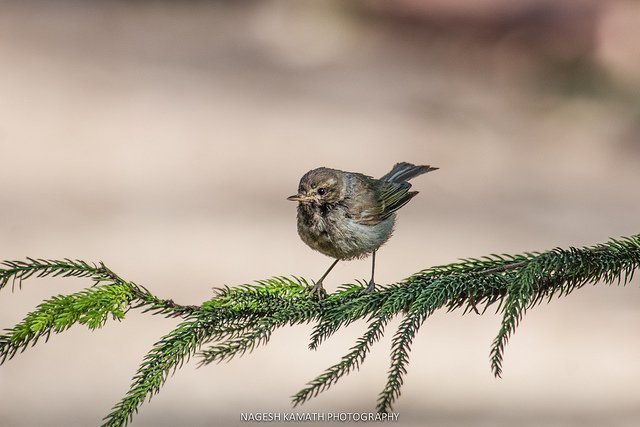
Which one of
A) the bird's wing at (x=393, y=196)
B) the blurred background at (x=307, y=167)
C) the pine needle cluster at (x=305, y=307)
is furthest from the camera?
the blurred background at (x=307, y=167)

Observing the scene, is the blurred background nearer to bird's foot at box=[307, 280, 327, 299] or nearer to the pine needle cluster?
bird's foot at box=[307, 280, 327, 299]

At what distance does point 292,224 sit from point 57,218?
2.07 metres

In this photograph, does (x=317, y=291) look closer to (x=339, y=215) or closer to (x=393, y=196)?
(x=339, y=215)

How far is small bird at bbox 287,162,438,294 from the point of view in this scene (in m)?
3.81

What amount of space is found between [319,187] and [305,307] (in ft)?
3.25

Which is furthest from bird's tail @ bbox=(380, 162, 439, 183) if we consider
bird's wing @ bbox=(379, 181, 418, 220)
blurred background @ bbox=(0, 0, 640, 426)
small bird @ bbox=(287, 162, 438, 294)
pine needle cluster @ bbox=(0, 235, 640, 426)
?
blurred background @ bbox=(0, 0, 640, 426)

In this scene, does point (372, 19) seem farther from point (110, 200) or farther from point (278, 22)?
point (110, 200)

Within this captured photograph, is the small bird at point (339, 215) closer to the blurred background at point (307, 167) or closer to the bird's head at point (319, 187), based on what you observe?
the bird's head at point (319, 187)

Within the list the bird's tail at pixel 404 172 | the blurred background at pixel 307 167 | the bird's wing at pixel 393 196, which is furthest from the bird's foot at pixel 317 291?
the blurred background at pixel 307 167

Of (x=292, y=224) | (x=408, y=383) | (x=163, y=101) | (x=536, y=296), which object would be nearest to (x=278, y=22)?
(x=163, y=101)

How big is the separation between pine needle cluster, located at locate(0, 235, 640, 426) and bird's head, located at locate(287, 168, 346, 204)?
643mm

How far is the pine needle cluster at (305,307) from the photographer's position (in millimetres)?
2520

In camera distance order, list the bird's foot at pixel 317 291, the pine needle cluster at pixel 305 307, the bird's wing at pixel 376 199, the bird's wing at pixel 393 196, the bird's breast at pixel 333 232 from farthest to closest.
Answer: the bird's wing at pixel 393 196 → the bird's wing at pixel 376 199 → the bird's breast at pixel 333 232 → the bird's foot at pixel 317 291 → the pine needle cluster at pixel 305 307

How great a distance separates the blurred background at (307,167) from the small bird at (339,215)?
211cm
